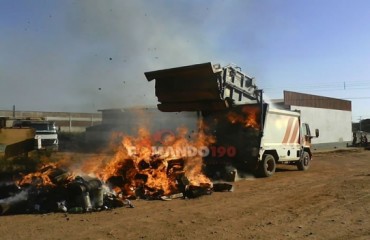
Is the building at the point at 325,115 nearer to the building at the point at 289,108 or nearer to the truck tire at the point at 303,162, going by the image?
the building at the point at 289,108

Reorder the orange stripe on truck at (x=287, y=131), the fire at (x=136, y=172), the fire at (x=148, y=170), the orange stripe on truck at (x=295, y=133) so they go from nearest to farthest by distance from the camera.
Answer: the fire at (x=136, y=172)
the fire at (x=148, y=170)
the orange stripe on truck at (x=287, y=131)
the orange stripe on truck at (x=295, y=133)

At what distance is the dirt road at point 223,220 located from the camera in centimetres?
585

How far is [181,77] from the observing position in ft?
38.3

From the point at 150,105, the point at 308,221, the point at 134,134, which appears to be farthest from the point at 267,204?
the point at 150,105

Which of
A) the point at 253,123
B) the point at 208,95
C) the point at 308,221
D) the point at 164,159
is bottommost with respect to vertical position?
Answer: the point at 308,221

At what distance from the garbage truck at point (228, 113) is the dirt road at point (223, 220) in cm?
318

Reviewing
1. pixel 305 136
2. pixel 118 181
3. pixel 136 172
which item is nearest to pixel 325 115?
pixel 305 136

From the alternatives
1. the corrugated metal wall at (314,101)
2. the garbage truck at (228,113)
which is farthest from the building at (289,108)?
the garbage truck at (228,113)

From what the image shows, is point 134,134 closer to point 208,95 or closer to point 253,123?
point 208,95

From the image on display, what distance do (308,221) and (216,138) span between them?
6673 millimetres

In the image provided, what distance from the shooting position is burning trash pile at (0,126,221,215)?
7.64 m

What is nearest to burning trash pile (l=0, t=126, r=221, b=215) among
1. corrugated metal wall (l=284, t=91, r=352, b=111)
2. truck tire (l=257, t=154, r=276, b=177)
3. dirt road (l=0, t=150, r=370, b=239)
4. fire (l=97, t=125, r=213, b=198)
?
fire (l=97, t=125, r=213, b=198)

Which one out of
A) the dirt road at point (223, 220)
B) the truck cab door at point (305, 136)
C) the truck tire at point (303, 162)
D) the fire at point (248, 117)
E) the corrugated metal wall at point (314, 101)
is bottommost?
the dirt road at point (223, 220)

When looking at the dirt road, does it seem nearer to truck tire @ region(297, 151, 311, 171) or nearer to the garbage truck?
the garbage truck
